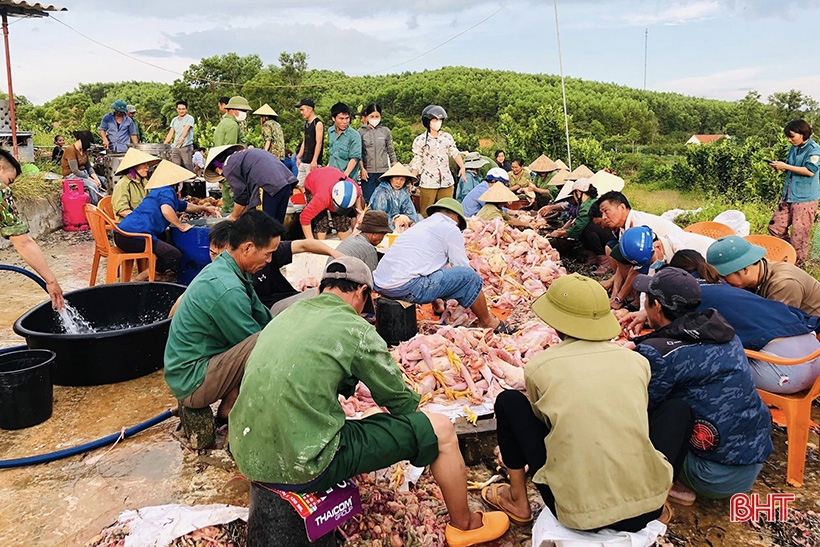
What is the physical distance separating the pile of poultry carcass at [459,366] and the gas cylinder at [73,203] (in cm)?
817

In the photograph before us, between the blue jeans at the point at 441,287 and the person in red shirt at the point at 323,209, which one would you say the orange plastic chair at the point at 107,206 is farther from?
the blue jeans at the point at 441,287

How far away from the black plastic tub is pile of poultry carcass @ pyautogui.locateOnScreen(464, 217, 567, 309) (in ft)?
10.4

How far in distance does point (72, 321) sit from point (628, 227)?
500 cm

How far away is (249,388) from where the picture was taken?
7.46 ft

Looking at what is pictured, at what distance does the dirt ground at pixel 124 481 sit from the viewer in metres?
2.77

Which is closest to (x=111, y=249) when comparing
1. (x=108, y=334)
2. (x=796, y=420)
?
(x=108, y=334)

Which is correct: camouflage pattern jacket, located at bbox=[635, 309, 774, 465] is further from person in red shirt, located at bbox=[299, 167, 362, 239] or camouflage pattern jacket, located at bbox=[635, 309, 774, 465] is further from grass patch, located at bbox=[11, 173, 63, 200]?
grass patch, located at bbox=[11, 173, 63, 200]

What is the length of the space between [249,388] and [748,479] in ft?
8.28

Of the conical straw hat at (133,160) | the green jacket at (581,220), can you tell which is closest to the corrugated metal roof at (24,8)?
the conical straw hat at (133,160)

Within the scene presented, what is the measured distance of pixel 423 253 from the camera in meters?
4.73

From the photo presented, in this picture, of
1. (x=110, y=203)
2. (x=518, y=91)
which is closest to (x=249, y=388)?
(x=110, y=203)

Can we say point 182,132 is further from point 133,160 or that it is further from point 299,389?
point 299,389

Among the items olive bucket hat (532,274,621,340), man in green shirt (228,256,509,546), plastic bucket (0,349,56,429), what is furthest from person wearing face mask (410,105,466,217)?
man in green shirt (228,256,509,546)

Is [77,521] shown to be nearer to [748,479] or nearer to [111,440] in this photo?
[111,440]
